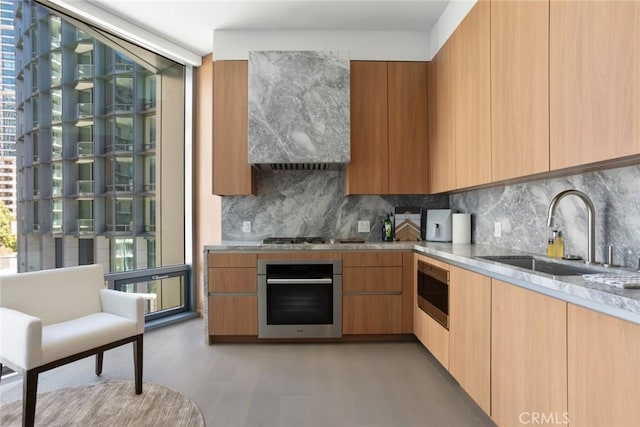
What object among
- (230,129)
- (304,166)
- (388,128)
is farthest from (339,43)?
(230,129)

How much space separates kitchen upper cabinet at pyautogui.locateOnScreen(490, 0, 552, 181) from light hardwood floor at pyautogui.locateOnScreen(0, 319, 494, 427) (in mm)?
1469

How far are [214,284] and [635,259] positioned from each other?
283cm

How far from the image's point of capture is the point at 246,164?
3314 mm

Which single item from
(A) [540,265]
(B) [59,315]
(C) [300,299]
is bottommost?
(C) [300,299]

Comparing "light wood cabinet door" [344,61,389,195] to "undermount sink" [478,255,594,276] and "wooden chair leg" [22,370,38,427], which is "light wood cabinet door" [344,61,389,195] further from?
"wooden chair leg" [22,370,38,427]

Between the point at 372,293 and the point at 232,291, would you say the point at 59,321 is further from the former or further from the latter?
the point at 372,293

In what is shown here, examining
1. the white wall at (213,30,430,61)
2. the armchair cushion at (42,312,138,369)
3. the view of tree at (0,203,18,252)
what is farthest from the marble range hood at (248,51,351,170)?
the view of tree at (0,203,18,252)

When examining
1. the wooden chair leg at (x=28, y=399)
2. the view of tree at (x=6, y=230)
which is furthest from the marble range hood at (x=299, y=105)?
the wooden chair leg at (x=28, y=399)

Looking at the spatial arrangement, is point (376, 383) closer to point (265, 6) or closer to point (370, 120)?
point (370, 120)

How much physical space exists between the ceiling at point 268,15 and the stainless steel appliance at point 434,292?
2265mm

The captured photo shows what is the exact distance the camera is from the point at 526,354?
1.47 m

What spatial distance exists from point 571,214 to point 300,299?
82.6 inches

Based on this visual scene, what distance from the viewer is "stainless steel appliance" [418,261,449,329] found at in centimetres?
233

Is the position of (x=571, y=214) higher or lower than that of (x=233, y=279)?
higher
